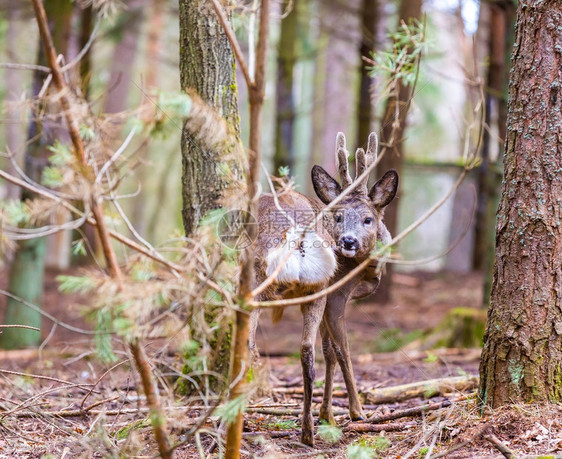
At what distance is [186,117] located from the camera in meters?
3.68

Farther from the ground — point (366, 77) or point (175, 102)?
point (366, 77)

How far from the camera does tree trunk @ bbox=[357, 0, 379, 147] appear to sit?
11688 mm

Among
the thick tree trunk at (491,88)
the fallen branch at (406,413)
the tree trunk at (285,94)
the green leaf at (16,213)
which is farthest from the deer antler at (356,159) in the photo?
the thick tree trunk at (491,88)

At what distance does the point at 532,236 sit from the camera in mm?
4375

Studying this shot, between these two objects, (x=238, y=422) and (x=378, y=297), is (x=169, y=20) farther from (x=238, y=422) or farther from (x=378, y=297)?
(x=238, y=422)

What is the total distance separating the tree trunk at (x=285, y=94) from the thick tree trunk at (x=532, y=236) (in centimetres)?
827

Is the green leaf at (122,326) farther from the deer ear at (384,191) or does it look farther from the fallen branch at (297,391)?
the fallen branch at (297,391)

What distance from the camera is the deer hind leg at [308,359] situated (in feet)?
15.2

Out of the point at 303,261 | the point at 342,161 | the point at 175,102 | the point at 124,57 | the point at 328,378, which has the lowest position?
the point at 328,378

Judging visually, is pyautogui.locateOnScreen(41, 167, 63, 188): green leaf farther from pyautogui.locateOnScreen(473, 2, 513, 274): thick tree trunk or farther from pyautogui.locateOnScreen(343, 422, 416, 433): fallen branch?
pyautogui.locateOnScreen(473, 2, 513, 274): thick tree trunk

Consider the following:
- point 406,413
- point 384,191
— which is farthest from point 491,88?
point 406,413

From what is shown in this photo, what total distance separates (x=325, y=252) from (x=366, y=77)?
26.4 ft

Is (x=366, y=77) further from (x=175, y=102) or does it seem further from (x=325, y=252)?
(x=175, y=102)

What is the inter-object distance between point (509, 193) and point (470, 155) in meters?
0.72
